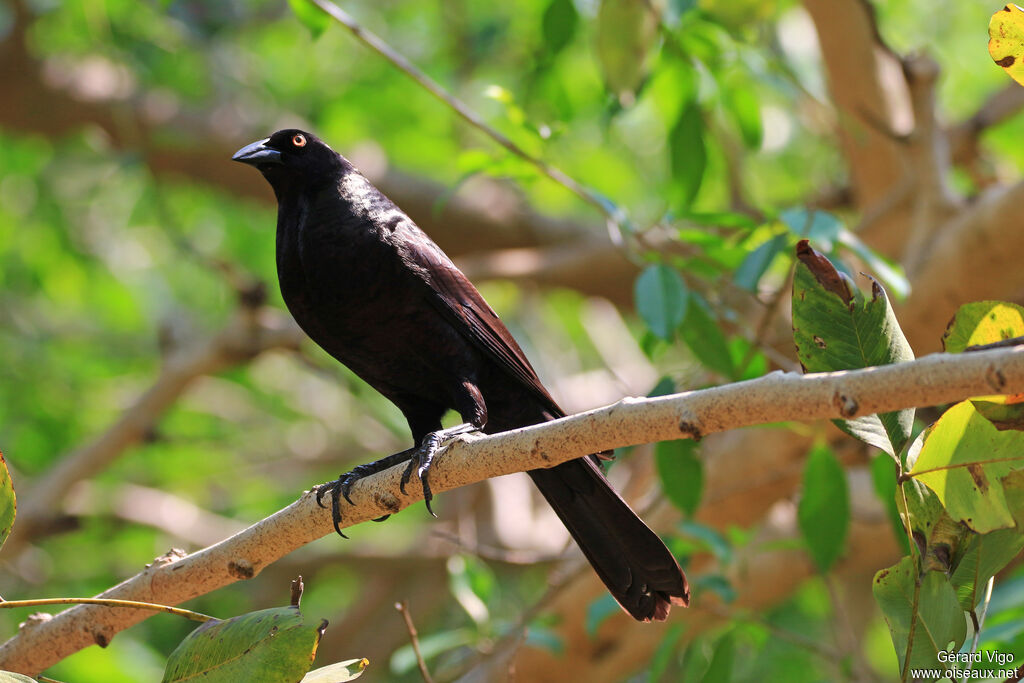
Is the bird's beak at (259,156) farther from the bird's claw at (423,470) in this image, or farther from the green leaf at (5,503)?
the green leaf at (5,503)

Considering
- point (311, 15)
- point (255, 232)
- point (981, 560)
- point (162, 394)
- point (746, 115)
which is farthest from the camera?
point (255, 232)

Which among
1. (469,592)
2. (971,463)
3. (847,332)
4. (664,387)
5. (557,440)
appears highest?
(847,332)

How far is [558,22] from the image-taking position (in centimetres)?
296

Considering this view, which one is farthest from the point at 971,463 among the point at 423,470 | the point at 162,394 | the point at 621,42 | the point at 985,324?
the point at 162,394

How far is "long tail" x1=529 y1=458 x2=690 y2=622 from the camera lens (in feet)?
7.66

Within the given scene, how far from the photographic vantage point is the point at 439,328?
2549mm

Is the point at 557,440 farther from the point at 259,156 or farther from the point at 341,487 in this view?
the point at 259,156

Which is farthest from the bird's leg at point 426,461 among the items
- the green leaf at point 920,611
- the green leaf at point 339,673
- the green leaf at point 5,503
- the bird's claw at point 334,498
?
the green leaf at point 920,611

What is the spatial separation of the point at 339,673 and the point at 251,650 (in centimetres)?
15

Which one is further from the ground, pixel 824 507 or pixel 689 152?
pixel 689 152

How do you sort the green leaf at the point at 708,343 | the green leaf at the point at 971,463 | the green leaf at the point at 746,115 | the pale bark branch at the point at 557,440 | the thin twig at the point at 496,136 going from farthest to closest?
the green leaf at the point at 746,115 < the thin twig at the point at 496,136 < the green leaf at the point at 708,343 < the green leaf at the point at 971,463 < the pale bark branch at the point at 557,440

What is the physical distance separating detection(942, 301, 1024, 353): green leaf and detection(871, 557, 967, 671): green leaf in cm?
36

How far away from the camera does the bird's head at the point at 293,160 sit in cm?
280

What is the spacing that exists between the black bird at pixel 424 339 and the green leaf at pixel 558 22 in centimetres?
71
